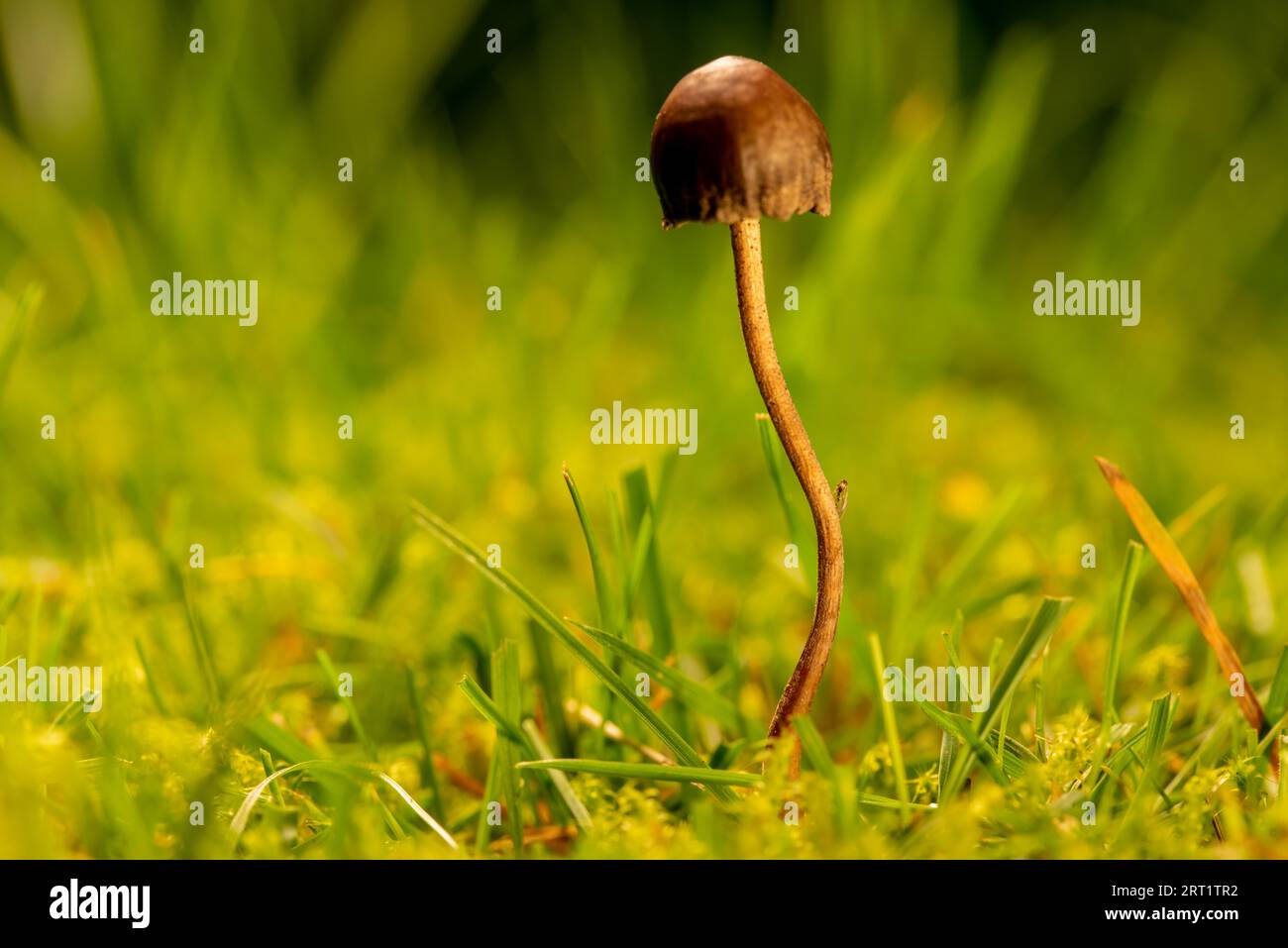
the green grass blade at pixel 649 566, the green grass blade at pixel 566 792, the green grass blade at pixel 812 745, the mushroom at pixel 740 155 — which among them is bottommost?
the green grass blade at pixel 566 792

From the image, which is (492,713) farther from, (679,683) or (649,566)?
(649,566)

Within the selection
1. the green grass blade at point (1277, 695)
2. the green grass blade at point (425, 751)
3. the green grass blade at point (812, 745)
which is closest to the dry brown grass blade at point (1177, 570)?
the green grass blade at point (1277, 695)

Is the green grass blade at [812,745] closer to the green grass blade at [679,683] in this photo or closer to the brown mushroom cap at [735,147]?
the green grass blade at [679,683]

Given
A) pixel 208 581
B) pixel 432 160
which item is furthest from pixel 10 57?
pixel 208 581

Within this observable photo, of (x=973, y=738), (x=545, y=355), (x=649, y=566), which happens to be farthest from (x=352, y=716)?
(x=545, y=355)

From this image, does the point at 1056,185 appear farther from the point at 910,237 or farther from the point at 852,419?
the point at 852,419
